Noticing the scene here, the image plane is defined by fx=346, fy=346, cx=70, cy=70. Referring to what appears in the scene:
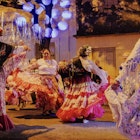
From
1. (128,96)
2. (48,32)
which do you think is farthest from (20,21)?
(128,96)

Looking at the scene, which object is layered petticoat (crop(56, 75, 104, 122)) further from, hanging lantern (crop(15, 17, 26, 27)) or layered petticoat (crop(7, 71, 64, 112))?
hanging lantern (crop(15, 17, 26, 27))

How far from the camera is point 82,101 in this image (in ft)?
19.5

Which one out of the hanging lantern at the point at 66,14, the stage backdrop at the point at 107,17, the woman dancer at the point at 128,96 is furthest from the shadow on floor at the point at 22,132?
the hanging lantern at the point at 66,14

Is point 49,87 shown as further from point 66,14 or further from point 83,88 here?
point 66,14

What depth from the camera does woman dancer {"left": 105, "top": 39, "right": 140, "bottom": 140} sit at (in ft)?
11.2

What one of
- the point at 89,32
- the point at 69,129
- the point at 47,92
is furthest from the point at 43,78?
the point at 89,32

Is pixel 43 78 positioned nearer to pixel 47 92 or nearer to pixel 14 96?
pixel 47 92

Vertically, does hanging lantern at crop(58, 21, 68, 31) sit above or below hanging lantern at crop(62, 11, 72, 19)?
below

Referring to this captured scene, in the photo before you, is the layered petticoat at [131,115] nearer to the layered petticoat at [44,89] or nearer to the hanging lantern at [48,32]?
the layered petticoat at [44,89]

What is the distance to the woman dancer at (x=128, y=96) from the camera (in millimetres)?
3411

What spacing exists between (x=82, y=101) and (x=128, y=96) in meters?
2.46

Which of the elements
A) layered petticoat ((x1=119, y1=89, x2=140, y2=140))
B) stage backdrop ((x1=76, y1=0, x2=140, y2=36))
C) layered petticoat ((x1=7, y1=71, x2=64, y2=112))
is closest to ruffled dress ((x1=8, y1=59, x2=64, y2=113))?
layered petticoat ((x1=7, y1=71, x2=64, y2=112))

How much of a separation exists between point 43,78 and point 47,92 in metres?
0.31

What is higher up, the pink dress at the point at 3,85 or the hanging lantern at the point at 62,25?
the hanging lantern at the point at 62,25
